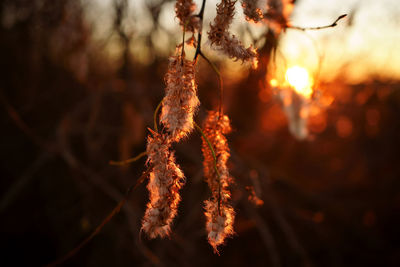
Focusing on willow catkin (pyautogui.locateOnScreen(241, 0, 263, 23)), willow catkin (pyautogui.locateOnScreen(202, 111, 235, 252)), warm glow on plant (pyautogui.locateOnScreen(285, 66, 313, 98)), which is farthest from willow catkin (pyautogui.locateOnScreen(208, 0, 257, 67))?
warm glow on plant (pyautogui.locateOnScreen(285, 66, 313, 98))

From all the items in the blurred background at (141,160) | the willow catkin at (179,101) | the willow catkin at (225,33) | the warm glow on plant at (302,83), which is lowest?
the blurred background at (141,160)

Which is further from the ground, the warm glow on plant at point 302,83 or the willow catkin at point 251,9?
the willow catkin at point 251,9

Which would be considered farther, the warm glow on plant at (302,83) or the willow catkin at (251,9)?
the warm glow on plant at (302,83)

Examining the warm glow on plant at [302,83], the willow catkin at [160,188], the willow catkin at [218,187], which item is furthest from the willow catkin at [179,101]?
the warm glow on plant at [302,83]

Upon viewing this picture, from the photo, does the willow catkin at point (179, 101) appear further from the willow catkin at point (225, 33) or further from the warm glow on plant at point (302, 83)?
the warm glow on plant at point (302, 83)

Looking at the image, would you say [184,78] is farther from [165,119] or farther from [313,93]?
[313,93]

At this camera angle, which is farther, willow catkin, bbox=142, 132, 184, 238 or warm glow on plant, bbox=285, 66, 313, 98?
warm glow on plant, bbox=285, 66, 313, 98

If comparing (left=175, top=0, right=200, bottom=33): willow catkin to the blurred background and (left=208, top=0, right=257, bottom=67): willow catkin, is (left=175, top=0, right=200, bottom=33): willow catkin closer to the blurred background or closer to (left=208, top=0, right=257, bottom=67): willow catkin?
(left=208, top=0, right=257, bottom=67): willow catkin
